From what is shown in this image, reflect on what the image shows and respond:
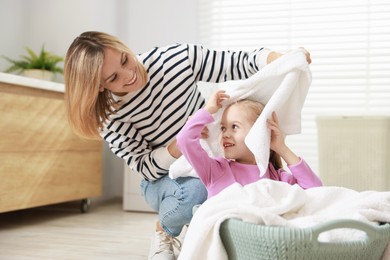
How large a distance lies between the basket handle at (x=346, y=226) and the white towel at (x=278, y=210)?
0.02 m

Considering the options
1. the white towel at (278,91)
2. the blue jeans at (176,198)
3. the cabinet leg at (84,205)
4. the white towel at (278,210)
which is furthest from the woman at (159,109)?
the cabinet leg at (84,205)

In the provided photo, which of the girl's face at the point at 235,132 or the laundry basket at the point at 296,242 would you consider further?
the girl's face at the point at 235,132

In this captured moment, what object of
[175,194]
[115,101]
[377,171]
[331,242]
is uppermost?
[115,101]

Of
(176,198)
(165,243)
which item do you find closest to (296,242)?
(176,198)

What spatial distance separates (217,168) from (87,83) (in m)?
0.45

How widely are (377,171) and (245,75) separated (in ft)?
3.88

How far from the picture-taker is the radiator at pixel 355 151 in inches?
98.4

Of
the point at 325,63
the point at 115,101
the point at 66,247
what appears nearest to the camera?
the point at 115,101

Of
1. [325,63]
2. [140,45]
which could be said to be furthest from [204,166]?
[140,45]

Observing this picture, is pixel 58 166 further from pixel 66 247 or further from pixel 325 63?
pixel 325 63

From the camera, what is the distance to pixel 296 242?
37.3 inches

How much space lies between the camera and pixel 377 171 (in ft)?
8.30

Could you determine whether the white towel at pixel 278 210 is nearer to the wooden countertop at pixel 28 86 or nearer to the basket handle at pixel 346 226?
the basket handle at pixel 346 226

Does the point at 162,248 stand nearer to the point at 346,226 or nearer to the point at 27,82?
the point at 346,226
